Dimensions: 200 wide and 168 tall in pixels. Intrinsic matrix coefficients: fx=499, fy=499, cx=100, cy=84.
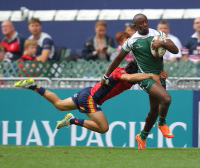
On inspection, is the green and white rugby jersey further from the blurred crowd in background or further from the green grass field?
the blurred crowd in background

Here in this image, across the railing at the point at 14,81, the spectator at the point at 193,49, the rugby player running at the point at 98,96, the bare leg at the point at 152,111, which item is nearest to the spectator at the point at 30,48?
the railing at the point at 14,81

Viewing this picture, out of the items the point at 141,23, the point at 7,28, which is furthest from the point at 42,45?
the point at 141,23

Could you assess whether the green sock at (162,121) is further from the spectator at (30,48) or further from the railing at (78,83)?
the spectator at (30,48)

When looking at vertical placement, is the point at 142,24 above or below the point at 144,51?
above

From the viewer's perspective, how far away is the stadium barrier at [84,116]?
9328 millimetres

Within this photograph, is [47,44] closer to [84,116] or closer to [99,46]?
[99,46]

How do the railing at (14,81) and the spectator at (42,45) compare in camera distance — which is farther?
the spectator at (42,45)

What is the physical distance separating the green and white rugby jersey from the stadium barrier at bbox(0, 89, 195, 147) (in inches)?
66.3

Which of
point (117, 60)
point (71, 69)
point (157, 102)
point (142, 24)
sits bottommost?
point (157, 102)

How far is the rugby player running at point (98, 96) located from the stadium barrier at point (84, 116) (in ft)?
3.32

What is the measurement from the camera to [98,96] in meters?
8.22

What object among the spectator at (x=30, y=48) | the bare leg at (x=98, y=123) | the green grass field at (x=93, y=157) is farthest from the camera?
the spectator at (x=30, y=48)

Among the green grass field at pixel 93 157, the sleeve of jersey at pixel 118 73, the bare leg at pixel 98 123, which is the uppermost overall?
the sleeve of jersey at pixel 118 73

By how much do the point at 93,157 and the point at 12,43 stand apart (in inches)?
186
